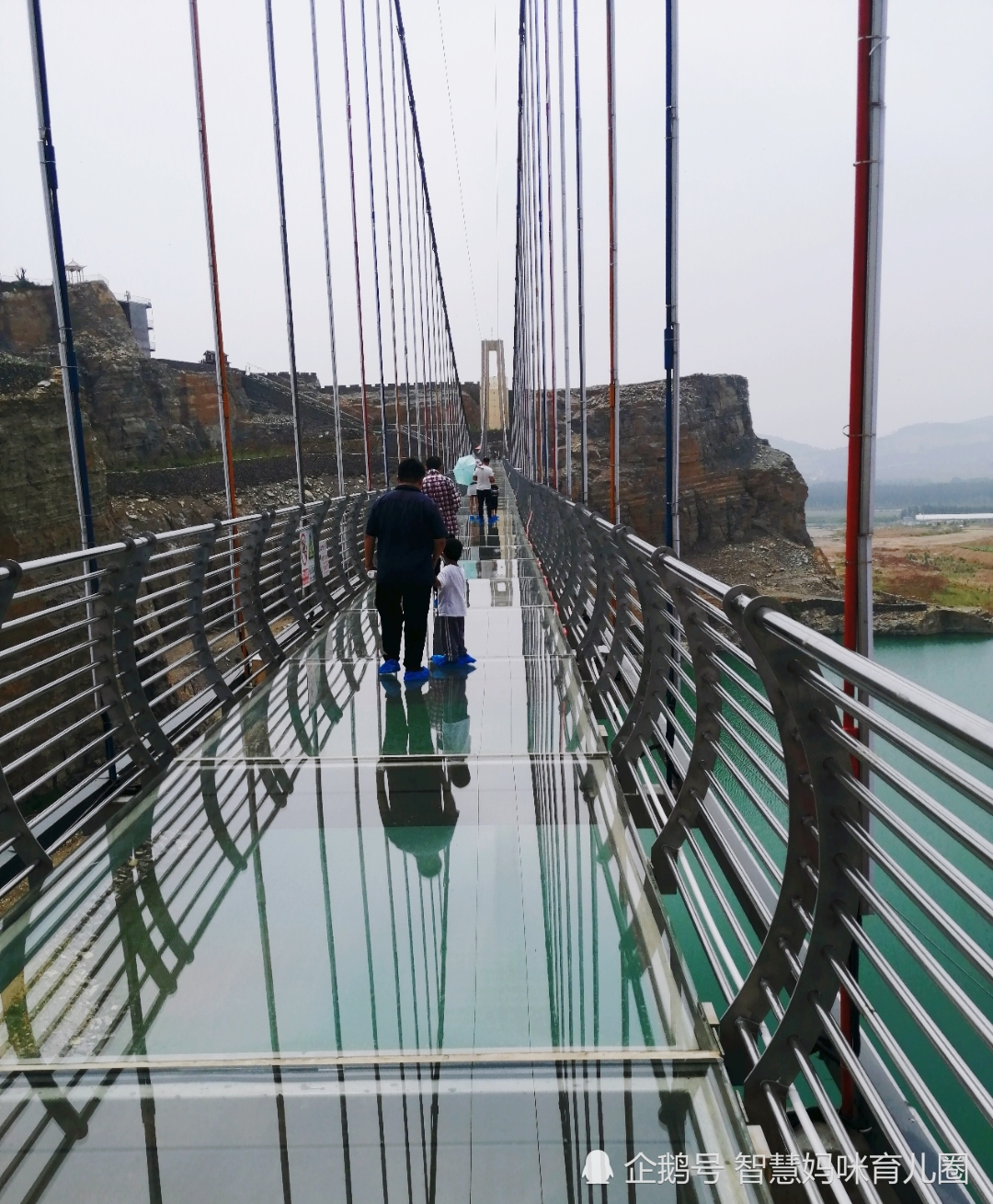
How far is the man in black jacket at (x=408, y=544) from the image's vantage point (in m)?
Result: 5.86

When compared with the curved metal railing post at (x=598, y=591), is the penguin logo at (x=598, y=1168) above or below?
below

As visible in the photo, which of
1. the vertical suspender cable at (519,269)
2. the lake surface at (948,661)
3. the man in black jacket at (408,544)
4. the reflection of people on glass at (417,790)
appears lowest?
the lake surface at (948,661)

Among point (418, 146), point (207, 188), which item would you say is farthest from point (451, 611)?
point (418, 146)

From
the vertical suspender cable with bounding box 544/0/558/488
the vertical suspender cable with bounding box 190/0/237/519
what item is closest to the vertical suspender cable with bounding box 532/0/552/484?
the vertical suspender cable with bounding box 544/0/558/488

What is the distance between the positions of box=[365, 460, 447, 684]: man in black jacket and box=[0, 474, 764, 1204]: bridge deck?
5.41ft

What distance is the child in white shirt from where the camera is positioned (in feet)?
20.3

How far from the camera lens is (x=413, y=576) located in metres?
5.88

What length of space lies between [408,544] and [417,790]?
2025 millimetres

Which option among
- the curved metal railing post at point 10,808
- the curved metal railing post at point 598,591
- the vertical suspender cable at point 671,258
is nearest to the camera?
the curved metal railing post at point 10,808

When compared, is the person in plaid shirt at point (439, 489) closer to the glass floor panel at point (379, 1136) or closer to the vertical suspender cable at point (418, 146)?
the glass floor panel at point (379, 1136)

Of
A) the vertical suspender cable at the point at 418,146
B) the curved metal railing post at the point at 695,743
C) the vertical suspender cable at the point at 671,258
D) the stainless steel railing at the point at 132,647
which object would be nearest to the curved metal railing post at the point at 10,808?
the stainless steel railing at the point at 132,647

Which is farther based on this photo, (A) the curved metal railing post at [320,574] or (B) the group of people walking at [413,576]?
(A) the curved metal railing post at [320,574]

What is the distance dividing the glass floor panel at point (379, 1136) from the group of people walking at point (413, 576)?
3.82 metres

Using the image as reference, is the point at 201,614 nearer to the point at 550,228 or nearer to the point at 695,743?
the point at 695,743
